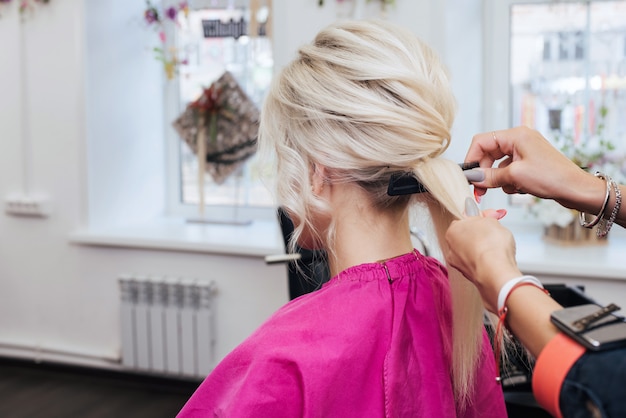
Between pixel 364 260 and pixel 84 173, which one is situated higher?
pixel 84 173

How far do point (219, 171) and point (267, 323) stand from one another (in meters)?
2.38

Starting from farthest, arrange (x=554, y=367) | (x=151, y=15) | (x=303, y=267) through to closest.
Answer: (x=151, y=15)
(x=303, y=267)
(x=554, y=367)

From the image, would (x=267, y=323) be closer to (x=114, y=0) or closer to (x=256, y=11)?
(x=256, y=11)

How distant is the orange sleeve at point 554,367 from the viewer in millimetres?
663

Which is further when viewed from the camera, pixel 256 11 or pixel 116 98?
pixel 116 98

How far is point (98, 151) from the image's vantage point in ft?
10.6

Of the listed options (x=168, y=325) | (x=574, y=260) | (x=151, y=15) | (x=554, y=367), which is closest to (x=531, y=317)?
(x=554, y=367)

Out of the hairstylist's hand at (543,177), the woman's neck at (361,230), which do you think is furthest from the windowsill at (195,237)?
the hairstylist's hand at (543,177)

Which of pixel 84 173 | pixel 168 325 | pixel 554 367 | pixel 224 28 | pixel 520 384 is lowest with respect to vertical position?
pixel 168 325

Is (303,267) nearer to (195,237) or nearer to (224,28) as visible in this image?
(195,237)

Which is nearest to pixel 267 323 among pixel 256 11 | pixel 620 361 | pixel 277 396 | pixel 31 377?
pixel 277 396

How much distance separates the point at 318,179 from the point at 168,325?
217 cm

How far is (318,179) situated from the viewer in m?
1.17

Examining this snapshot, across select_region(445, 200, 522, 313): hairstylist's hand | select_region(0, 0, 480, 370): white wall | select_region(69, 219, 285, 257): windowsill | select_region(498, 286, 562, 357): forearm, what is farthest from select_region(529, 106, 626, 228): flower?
select_region(498, 286, 562, 357): forearm
